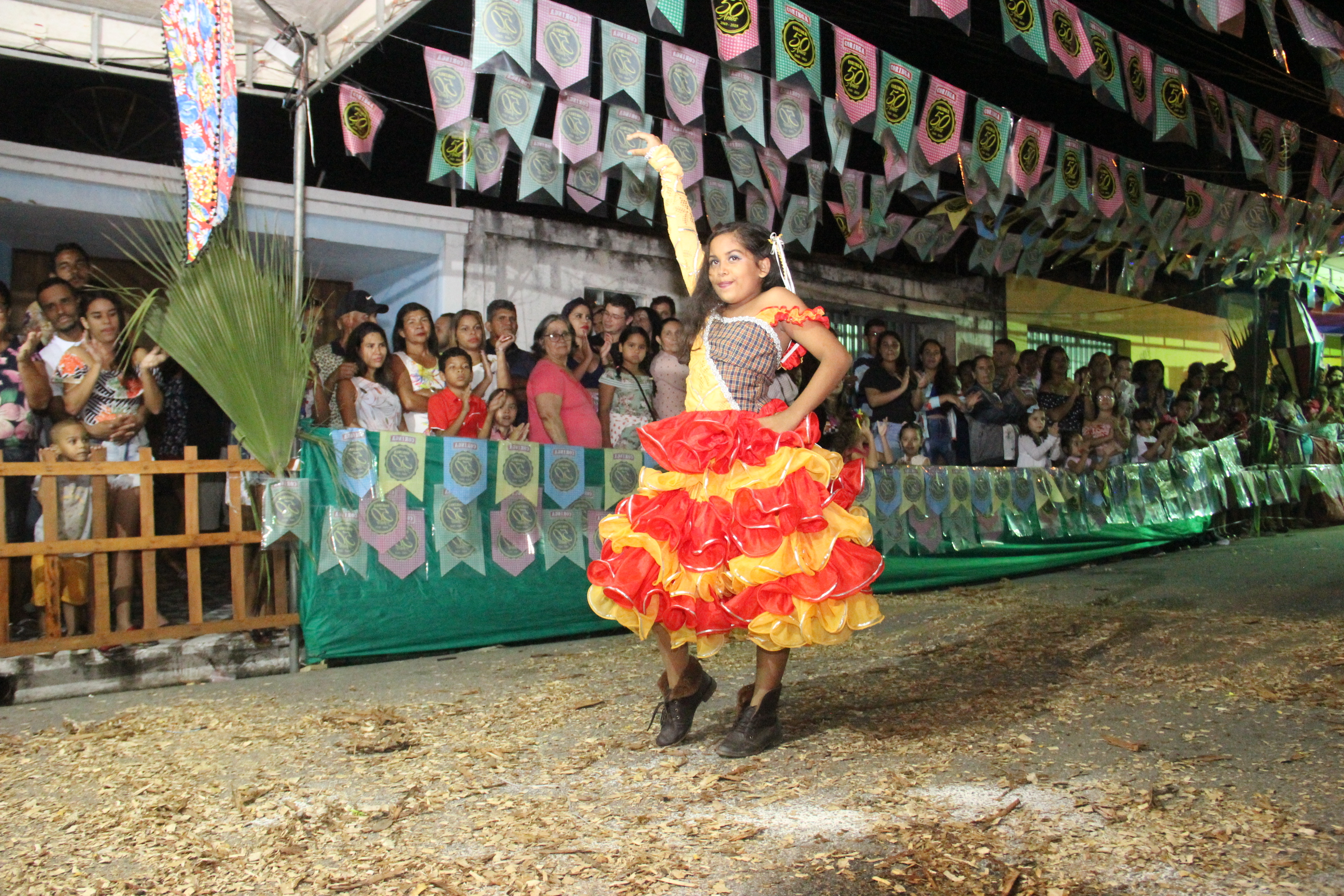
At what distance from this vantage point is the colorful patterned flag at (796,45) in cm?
576

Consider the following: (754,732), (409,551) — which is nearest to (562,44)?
(409,551)

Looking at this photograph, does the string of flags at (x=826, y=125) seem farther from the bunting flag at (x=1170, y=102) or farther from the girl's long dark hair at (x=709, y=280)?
the girl's long dark hair at (x=709, y=280)

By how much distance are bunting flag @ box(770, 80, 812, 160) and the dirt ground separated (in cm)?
333

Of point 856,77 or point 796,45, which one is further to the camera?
point 856,77

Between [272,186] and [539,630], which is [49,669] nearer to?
[539,630]

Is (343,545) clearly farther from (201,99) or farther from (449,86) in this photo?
(449,86)

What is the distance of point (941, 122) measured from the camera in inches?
268

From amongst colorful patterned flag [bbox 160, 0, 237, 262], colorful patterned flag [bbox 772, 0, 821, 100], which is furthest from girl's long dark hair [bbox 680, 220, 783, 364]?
colorful patterned flag [bbox 772, 0, 821, 100]

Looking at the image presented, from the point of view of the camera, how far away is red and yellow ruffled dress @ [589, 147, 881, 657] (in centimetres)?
313

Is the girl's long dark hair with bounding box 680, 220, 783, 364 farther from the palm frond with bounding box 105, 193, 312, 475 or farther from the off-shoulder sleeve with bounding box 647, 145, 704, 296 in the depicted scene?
the palm frond with bounding box 105, 193, 312, 475

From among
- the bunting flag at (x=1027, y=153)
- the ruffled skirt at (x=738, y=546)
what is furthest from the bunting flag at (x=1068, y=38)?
the ruffled skirt at (x=738, y=546)

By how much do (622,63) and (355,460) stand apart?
8.68 feet

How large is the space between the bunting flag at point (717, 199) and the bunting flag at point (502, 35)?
8.99ft

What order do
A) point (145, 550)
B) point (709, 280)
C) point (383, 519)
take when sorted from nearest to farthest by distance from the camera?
point (709, 280) → point (145, 550) → point (383, 519)
